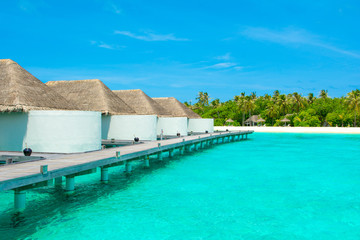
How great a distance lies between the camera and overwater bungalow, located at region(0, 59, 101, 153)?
13.6 m

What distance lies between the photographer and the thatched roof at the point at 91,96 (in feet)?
73.2

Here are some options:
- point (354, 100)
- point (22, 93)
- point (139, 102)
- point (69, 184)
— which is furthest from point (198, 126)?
point (354, 100)

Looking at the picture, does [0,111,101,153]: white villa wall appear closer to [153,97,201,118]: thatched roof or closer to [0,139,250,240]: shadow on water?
[0,139,250,240]: shadow on water

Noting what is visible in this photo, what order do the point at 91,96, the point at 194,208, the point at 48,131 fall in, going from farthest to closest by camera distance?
the point at 91,96
the point at 48,131
the point at 194,208

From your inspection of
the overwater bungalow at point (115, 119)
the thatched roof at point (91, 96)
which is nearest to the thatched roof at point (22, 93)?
the overwater bungalow at point (115, 119)

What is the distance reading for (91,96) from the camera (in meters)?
23.5

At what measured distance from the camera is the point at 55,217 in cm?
852

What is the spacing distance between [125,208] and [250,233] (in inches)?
148

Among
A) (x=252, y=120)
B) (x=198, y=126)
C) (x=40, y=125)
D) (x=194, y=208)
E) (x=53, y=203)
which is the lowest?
(x=194, y=208)

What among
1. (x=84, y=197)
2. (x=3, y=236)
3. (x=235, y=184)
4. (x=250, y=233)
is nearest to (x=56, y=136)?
(x=84, y=197)

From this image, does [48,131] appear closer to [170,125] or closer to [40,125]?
[40,125]

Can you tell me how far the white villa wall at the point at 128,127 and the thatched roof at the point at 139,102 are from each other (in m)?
6.54

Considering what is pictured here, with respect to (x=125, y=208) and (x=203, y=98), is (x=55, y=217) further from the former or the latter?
(x=203, y=98)

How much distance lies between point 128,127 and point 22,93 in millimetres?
7878
